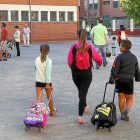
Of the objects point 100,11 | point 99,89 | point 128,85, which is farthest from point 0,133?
point 100,11

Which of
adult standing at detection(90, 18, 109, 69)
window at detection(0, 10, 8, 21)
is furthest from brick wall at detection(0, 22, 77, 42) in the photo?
adult standing at detection(90, 18, 109, 69)

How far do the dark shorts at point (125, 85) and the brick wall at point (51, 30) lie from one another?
32.2 meters

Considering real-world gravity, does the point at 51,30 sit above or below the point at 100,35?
above

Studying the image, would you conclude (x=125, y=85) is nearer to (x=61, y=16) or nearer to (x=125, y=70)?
(x=125, y=70)

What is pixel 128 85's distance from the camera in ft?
21.3

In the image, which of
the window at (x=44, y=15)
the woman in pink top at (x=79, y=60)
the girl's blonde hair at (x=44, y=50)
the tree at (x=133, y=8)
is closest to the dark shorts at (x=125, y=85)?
the woman in pink top at (x=79, y=60)

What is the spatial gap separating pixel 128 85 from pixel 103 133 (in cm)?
100

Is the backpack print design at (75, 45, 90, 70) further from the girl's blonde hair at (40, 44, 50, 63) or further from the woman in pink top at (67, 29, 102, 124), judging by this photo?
the girl's blonde hair at (40, 44, 50, 63)

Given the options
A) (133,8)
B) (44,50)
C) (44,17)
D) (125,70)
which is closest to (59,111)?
(44,50)

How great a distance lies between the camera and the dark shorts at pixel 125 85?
21.2 feet

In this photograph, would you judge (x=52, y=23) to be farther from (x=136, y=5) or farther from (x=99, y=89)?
(x=99, y=89)

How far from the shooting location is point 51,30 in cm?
4125

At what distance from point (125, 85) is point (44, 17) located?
115ft

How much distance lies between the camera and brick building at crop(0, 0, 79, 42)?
38188 mm
